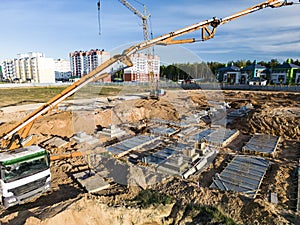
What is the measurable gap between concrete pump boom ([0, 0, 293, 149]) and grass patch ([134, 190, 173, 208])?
13.7ft

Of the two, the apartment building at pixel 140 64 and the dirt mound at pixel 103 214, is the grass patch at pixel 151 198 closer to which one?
the dirt mound at pixel 103 214

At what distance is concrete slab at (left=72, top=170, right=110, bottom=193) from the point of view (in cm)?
685

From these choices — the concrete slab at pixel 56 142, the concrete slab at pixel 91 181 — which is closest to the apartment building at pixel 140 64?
the concrete slab at pixel 91 181

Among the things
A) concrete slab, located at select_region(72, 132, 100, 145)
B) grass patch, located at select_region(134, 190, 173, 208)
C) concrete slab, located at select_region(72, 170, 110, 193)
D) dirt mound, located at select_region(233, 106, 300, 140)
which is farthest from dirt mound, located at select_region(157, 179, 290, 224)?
dirt mound, located at select_region(233, 106, 300, 140)

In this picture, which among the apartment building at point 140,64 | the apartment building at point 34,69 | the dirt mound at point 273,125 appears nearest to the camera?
the apartment building at point 140,64

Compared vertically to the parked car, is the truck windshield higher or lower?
lower

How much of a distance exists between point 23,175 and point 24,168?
0.19m

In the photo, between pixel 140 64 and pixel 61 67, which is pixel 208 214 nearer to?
pixel 140 64

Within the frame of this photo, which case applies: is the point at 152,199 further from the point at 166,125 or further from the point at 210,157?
the point at 166,125

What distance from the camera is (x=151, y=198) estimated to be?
627 cm

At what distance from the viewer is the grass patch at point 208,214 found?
5.25m

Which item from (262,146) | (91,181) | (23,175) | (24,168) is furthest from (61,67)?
(23,175)

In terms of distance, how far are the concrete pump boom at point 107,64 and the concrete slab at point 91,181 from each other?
2.61m

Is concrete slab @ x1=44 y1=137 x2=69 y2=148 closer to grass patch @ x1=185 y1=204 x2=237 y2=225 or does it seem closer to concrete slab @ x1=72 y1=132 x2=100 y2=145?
concrete slab @ x1=72 y1=132 x2=100 y2=145
